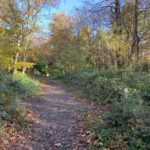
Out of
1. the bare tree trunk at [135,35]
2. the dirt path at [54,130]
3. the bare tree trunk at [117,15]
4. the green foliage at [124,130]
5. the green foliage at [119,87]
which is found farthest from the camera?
the bare tree trunk at [117,15]

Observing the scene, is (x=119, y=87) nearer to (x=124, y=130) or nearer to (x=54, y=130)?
(x=54, y=130)

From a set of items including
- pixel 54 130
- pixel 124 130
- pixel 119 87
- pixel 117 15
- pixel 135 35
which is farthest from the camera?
pixel 117 15

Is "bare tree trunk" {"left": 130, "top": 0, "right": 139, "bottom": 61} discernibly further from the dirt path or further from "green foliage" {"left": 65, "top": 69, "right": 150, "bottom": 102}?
the dirt path

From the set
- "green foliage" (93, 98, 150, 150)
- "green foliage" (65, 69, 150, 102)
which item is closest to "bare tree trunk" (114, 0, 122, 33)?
"green foliage" (65, 69, 150, 102)

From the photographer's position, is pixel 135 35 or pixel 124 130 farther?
pixel 135 35

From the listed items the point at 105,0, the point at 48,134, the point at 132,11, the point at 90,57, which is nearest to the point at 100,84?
the point at 48,134

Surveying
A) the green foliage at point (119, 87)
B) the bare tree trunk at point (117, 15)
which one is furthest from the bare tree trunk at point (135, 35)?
the green foliage at point (119, 87)

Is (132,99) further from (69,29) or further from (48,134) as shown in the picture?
(69,29)

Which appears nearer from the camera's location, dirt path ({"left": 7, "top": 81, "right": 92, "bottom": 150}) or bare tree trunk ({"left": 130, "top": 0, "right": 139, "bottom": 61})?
dirt path ({"left": 7, "top": 81, "right": 92, "bottom": 150})

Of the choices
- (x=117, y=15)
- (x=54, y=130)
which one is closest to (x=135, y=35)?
(x=117, y=15)

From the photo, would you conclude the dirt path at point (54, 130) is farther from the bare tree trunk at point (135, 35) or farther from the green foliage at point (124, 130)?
the bare tree trunk at point (135, 35)

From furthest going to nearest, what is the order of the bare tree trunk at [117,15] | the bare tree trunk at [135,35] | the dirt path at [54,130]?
the bare tree trunk at [117,15] < the bare tree trunk at [135,35] < the dirt path at [54,130]

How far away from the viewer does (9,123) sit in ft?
29.1

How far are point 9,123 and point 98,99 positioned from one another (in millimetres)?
6343
